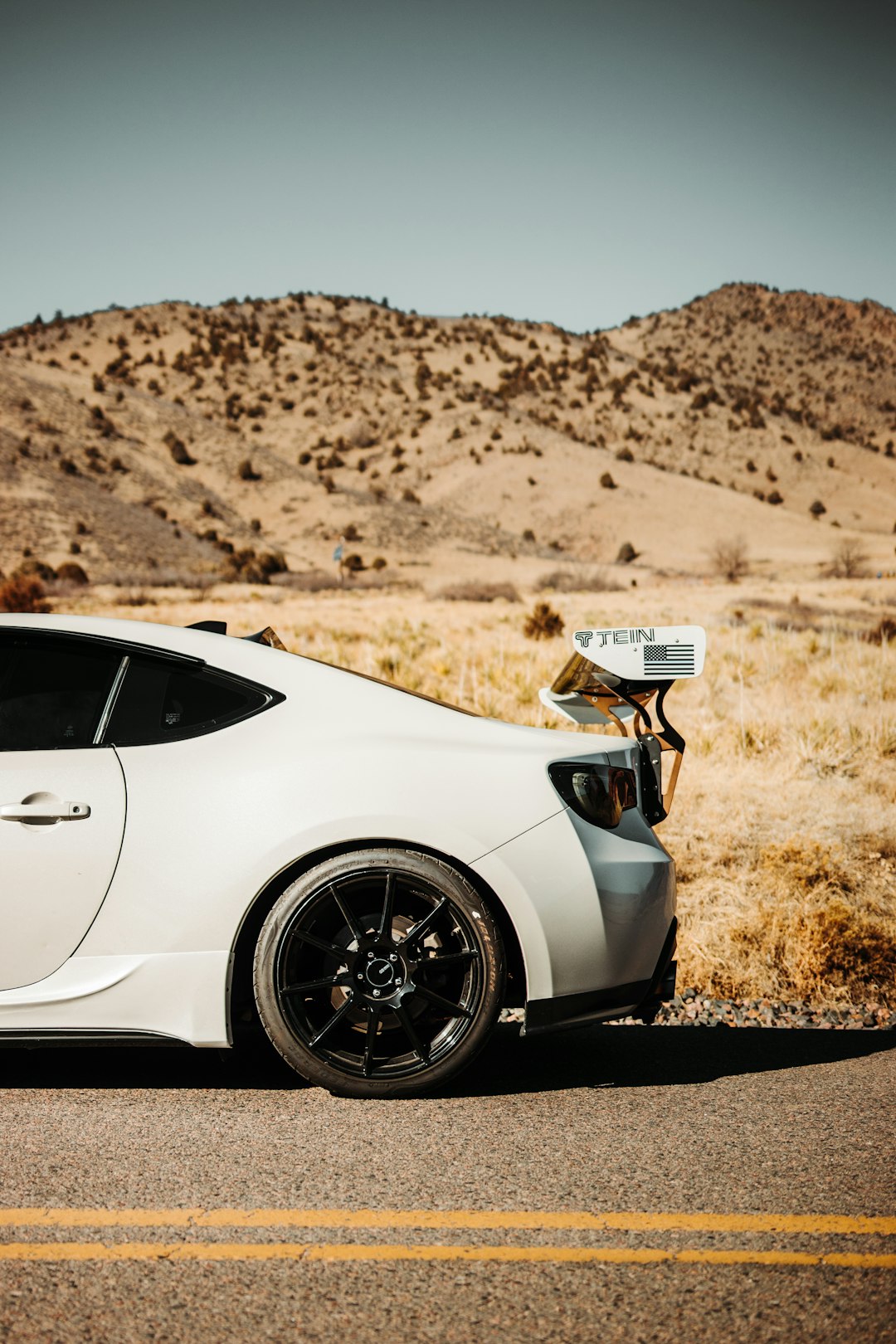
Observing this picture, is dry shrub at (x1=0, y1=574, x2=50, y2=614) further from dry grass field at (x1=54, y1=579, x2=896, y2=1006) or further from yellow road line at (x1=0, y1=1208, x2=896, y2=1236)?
yellow road line at (x1=0, y1=1208, x2=896, y2=1236)

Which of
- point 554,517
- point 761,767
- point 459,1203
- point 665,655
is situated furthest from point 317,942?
point 554,517

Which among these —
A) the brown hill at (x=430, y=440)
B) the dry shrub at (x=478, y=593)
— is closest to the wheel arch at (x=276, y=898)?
the dry shrub at (x=478, y=593)

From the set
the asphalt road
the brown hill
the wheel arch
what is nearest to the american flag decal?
the wheel arch

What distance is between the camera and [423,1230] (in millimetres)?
3225

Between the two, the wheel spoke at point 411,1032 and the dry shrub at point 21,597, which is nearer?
the wheel spoke at point 411,1032

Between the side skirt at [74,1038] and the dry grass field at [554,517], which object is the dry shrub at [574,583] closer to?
the dry grass field at [554,517]

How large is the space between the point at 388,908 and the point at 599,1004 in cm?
78

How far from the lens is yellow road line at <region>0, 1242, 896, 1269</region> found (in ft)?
10.0

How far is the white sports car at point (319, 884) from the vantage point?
3.98 m

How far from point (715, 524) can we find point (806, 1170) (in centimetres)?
8176

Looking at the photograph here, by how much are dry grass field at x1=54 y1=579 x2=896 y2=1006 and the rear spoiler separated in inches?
68.1

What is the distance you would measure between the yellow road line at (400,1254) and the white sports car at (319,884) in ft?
3.08

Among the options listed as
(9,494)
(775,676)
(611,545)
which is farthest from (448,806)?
(611,545)

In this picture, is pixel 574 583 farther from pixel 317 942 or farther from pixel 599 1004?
pixel 317 942
